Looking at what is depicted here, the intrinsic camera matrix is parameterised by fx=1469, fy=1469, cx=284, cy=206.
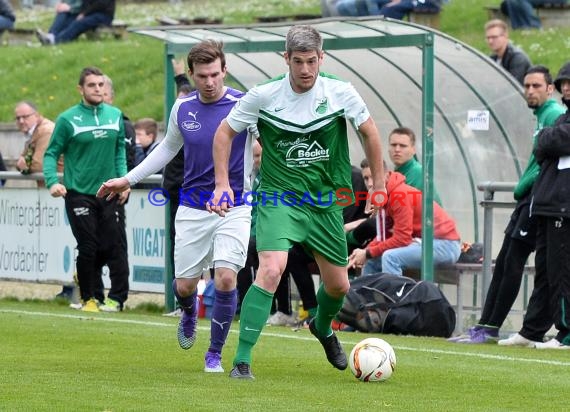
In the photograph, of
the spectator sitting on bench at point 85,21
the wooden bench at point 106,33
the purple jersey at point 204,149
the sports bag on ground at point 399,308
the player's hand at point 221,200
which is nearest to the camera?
the player's hand at point 221,200

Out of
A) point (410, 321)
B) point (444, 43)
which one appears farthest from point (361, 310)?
point (444, 43)

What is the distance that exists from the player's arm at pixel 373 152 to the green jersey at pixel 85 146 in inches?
262

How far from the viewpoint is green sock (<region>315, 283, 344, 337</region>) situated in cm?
986

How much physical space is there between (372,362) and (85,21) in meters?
24.8

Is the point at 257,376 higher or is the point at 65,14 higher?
the point at 65,14

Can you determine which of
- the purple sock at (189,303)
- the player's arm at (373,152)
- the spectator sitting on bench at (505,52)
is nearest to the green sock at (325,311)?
the player's arm at (373,152)

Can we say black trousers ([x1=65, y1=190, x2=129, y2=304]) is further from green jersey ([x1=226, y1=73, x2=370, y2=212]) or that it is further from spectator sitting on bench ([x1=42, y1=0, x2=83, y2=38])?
spectator sitting on bench ([x1=42, y1=0, x2=83, y2=38])

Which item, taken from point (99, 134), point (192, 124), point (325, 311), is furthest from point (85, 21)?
point (325, 311)

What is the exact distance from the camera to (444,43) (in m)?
15.3

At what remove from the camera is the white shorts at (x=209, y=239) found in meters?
10.1

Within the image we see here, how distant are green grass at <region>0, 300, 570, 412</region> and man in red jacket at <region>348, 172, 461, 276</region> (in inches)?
46.9

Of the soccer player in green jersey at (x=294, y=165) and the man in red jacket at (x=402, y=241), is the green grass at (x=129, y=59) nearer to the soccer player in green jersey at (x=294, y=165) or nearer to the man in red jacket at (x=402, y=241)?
the man in red jacket at (x=402, y=241)

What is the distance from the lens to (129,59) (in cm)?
2956

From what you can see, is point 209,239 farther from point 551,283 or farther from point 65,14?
point 65,14
